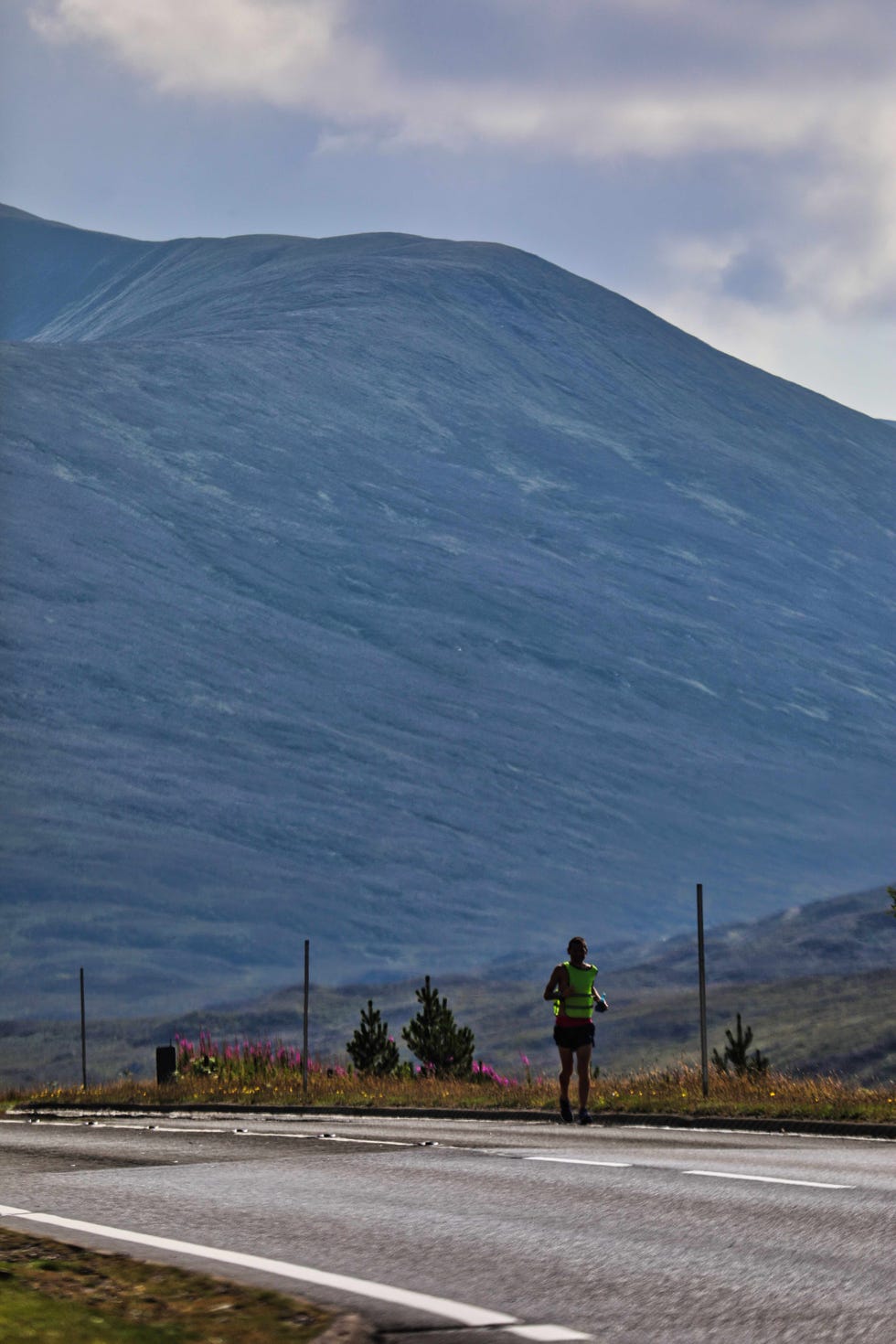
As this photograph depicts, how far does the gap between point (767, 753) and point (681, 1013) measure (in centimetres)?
9818

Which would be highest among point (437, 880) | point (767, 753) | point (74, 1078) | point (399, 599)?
point (399, 599)

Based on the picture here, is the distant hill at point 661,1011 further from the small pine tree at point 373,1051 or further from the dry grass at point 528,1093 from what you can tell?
the dry grass at point 528,1093

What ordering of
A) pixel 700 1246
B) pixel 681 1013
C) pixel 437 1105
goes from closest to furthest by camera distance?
pixel 700 1246
pixel 437 1105
pixel 681 1013

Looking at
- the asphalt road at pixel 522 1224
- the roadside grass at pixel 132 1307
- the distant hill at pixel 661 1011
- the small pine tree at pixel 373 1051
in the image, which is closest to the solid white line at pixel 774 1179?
the asphalt road at pixel 522 1224

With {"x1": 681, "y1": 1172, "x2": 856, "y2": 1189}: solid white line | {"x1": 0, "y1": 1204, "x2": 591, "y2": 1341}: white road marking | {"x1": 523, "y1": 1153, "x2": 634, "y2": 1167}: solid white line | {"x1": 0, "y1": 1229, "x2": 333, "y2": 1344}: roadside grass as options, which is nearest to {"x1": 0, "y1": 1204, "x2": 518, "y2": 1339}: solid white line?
{"x1": 0, "y1": 1204, "x2": 591, "y2": 1341}: white road marking

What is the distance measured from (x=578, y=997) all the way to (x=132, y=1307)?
34.9 feet

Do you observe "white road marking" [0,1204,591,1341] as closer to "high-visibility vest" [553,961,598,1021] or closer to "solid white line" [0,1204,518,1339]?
"solid white line" [0,1204,518,1339]

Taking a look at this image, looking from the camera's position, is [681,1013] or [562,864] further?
[562,864]

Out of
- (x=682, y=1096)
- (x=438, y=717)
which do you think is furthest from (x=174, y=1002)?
(x=682, y=1096)

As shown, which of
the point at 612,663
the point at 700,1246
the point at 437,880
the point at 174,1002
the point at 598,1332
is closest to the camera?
the point at 598,1332

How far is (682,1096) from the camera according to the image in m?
19.2

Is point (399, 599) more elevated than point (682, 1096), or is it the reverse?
point (399, 599)

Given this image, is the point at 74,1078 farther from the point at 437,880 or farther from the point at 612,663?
the point at 612,663

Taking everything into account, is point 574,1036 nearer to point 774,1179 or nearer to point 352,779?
point 774,1179
